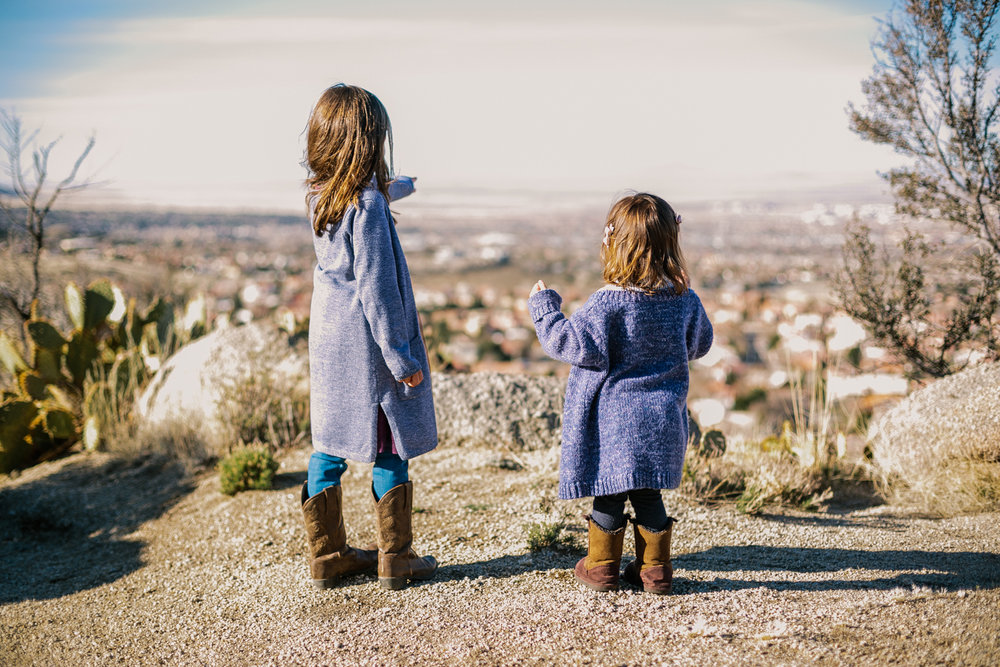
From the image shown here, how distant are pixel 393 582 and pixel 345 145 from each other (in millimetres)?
1659

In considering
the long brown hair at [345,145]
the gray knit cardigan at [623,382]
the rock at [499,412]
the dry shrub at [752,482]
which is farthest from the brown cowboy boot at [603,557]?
the rock at [499,412]

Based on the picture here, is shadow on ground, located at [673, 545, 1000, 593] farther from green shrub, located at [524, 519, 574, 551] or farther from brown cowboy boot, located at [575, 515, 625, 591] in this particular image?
green shrub, located at [524, 519, 574, 551]

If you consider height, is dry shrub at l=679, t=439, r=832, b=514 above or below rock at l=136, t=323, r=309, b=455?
below

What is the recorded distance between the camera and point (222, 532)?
4.14m

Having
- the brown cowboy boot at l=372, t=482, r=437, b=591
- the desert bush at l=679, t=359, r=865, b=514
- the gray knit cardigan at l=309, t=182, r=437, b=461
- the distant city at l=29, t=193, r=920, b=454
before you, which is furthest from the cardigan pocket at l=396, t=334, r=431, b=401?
the distant city at l=29, t=193, r=920, b=454

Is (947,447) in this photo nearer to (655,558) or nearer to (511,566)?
(655,558)

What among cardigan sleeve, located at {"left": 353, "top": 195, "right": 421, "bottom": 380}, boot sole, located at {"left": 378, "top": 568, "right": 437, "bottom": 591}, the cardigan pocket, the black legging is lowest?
boot sole, located at {"left": 378, "top": 568, "right": 437, "bottom": 591}

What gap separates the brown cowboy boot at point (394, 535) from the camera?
3049mm

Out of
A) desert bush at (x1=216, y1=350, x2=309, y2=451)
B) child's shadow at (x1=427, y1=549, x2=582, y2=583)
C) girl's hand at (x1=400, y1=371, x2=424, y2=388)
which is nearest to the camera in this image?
girl's hand at (x1=400, y1=371, x2=424, y2=388)

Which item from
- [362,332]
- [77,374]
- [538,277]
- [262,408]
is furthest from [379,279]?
[538,277]

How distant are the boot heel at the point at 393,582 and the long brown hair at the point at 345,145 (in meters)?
1.36

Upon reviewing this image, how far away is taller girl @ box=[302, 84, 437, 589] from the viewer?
9.11ft

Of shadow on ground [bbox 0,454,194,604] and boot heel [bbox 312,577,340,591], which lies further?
shadow on ground [bbox 0,454,194,604]

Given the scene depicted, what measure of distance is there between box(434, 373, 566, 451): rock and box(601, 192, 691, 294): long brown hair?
243 cm
